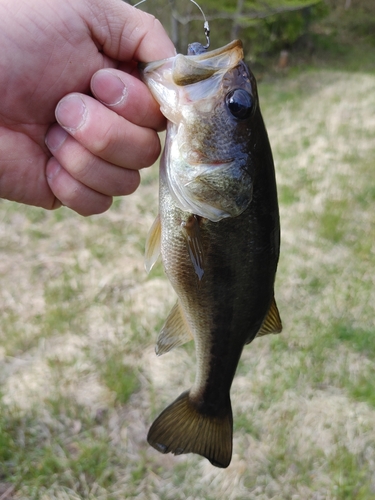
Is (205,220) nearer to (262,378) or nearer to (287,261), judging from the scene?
(262,378)

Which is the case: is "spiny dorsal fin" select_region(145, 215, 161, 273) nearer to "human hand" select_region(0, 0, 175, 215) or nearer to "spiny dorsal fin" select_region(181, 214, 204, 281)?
"spiny dorsal fin" select_region(181, 214, 204, 281)

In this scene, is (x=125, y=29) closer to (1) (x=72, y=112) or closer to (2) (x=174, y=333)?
(1) (x=72, y=112)

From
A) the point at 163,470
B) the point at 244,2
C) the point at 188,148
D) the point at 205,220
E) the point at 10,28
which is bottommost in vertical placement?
the point at 244,2

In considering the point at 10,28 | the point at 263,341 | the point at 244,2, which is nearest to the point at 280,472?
the point at 263,341

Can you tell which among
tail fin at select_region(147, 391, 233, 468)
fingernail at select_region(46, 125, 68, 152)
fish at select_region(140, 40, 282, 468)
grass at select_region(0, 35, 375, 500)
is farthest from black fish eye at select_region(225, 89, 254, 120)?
grass at select_region(0, 35, 375, 500)

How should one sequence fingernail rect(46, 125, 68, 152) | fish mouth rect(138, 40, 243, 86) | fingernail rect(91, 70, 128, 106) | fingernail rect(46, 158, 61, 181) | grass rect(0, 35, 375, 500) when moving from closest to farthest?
1. fish mouth rect(138, 40, 243, 86)
2. fingernail rect(91, 70, 128, 106)
3. fingernail rect(46, 125, 68, 152)
4. fingernail rect(46, 158, 61, 181)
5. grass rect(0, 35, 375, 500)
